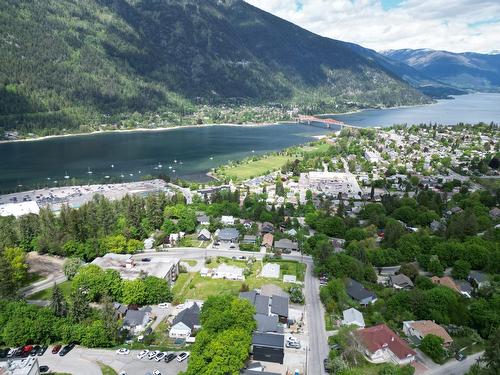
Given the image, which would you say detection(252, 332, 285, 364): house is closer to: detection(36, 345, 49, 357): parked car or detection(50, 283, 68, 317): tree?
detection(36, 345, 49, 357): parked car

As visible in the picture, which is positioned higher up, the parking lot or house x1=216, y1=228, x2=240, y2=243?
house x1=216, y1=228, x2=240, y2=243

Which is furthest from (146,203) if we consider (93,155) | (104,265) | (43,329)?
(93,155)

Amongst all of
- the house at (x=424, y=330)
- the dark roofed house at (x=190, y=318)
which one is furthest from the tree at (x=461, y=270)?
the dark roofed house at (x=190, y=318)

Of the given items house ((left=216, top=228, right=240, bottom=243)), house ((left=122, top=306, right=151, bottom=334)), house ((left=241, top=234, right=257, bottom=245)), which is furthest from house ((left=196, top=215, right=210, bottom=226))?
house ((left=122, top=306, right=151, bottom=334))

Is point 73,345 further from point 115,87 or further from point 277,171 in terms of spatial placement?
point 115,87

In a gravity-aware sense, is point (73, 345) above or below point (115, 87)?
below

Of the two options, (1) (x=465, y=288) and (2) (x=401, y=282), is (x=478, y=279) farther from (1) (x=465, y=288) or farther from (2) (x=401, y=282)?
(2) (x=401, y=282)
